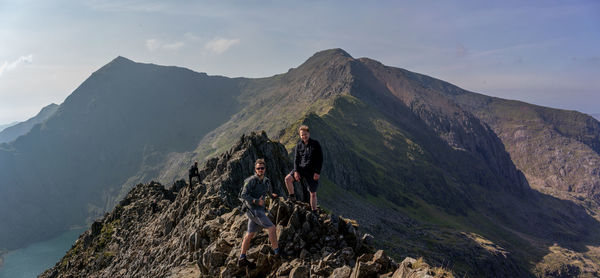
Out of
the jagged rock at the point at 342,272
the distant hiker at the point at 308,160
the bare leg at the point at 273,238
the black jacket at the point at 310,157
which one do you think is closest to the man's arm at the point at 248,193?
the bare leg at the point at 273,238

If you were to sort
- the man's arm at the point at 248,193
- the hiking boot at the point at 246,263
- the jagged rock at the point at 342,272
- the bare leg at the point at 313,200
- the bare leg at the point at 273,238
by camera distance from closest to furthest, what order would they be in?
the jagged rock at the point at 342,272 < the man's arm at the point at 248,193 < the bare leg at the point at 273,238 < the hiking boot at the point at 246,263 < the bare leg at the point at 313,200

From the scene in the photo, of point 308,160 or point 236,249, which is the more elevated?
point 308,160

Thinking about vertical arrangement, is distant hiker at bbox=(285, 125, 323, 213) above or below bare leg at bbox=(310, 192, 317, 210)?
above

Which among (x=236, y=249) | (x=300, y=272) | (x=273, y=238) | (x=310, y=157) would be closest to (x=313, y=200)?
(x=310, y=157)

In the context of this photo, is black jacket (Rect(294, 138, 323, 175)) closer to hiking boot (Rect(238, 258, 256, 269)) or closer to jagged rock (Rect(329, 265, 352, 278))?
jagged rock (Rect(329, 265, 352, 278))

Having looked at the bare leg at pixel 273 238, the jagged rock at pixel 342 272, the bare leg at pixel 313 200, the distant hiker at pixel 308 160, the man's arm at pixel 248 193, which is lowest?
the jagged rock at pixel 342 272

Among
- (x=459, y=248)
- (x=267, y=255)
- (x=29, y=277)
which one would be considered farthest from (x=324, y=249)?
(x=29, y=277)

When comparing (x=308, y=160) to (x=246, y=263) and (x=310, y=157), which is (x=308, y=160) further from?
(x=246, y=263)

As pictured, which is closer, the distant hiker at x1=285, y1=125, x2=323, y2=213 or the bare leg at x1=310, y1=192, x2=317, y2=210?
the distant hiker at x1=285, y1=125, x2=323, y2=213

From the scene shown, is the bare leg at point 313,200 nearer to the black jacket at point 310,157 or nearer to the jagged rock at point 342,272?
the black jacket at point 310,157

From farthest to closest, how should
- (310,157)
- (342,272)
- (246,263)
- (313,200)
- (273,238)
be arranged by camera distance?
(313,200)
(310,157)
(246,263)
(273,238)
(342,272)

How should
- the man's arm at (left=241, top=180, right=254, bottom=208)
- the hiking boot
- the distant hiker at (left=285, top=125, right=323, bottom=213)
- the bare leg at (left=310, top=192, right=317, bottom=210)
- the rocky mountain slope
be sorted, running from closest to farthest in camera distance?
1. the rocky mountain slope
2. the man's arm at (left=241, top=180, right=254, bottom=208)
3. the hiking boot
4. the distant hiker at (left=285, top=125, right=323, bottom=213)
5. the bare leg at (left=310, top=192, right=317, bottom=210)

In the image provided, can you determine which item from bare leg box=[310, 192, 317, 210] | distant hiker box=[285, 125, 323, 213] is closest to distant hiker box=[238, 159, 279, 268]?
distant hiker box=[285, 125, 323, 213]

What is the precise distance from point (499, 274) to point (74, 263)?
15935 cm
